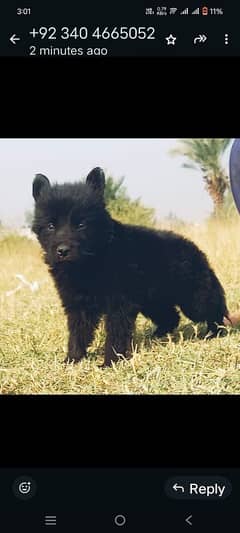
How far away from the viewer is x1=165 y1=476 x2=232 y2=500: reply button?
132 cm

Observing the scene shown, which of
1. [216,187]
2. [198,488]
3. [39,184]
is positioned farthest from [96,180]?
[198,488]

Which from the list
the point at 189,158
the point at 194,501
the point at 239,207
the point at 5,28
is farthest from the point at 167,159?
the point at 194,501

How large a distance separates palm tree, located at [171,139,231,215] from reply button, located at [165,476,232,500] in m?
0.44

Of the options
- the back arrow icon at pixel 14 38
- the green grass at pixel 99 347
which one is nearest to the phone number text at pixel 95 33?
the back arrow icon at pixel 14 38

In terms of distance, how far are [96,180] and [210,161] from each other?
7.4 inches

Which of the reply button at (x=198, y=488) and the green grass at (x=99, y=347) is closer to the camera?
the reply button at (x=198, y=488)

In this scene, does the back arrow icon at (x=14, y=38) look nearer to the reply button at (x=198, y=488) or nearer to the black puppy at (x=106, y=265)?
the black puppy at (x=106, y=265)

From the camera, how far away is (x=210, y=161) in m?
1.46

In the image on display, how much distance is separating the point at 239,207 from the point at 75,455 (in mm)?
482

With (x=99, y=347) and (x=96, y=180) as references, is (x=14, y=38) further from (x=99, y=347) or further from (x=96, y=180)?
(x=99, y=347)

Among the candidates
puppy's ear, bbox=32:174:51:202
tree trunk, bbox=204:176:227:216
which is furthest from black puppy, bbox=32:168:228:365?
tree trunk, bbox=204:176:227:216

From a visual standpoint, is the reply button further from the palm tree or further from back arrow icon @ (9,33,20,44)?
back arrow icon @ (9,33,20,44)

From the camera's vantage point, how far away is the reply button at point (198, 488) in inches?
51.9

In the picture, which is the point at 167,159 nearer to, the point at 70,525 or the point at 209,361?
the point at 209,361
